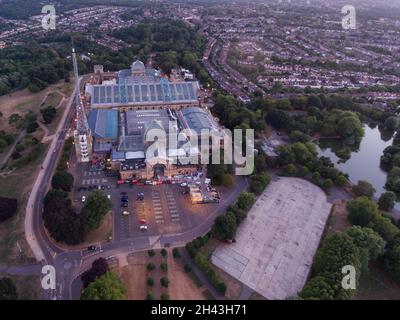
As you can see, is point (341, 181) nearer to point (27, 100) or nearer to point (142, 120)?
point (142, 120)

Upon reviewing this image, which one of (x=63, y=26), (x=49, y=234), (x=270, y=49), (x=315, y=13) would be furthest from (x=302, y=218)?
(x=315, y=13)

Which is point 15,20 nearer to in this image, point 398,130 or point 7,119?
point 7,119

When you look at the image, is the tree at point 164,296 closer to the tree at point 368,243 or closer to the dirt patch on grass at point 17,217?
the dirt patch on grass at point 17,217

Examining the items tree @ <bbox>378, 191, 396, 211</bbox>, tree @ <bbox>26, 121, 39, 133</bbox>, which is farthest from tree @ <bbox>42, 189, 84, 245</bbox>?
tree @ <bbox>378, 191, 396, 211</bbox>

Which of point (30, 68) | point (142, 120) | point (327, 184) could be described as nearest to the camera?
point (327, 184)

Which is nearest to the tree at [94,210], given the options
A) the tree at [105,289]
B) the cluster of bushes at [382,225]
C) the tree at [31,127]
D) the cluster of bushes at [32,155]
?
the tree at [105,289]

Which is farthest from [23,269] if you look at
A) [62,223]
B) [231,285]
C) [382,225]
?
[382,225]

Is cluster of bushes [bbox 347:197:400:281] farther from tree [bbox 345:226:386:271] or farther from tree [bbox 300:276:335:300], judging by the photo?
tree [bbox 300:276:335:300]
